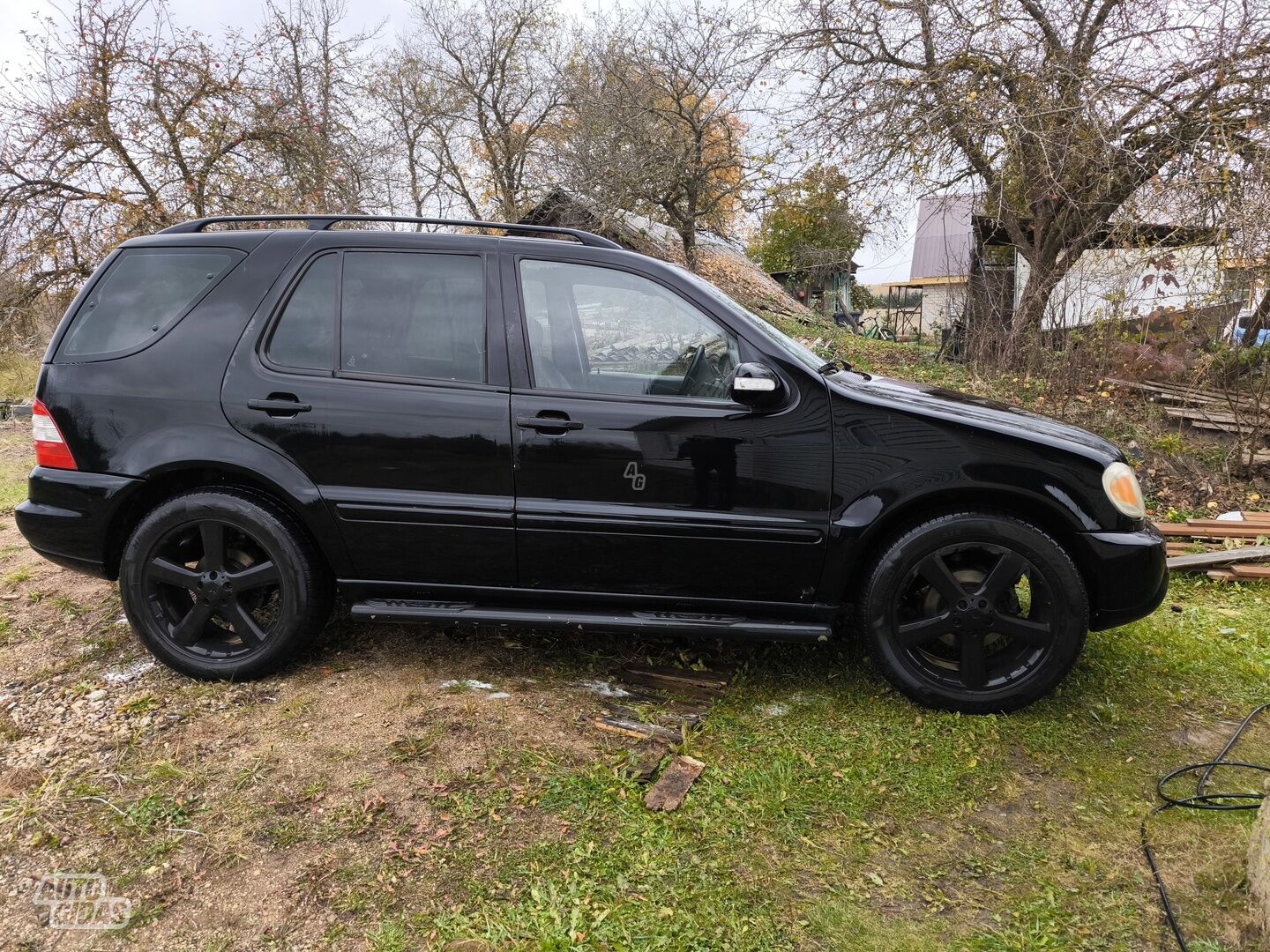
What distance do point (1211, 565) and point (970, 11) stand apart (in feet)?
26.9

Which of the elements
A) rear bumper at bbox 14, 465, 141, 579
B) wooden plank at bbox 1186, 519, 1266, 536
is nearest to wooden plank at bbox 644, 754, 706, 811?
rear bumper at bbox 14, 465, 141, 579

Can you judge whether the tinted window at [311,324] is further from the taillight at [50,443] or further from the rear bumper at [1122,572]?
the rear bumper at [1122,572]

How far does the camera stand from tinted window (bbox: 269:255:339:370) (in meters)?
3.20

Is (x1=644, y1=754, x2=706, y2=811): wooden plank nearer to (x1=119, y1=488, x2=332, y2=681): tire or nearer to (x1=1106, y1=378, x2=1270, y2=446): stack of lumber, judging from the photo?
(x1=119, y1=488, x2=332, y2=681): tire

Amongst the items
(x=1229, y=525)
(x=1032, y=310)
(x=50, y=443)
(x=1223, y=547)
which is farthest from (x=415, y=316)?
(x=1032, y=310)

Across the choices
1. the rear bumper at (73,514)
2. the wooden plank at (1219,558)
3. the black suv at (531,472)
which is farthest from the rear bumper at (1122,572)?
the rear bumper at (73,514)

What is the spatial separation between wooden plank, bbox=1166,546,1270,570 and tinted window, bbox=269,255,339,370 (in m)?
4.94

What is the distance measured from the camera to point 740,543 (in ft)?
10.0

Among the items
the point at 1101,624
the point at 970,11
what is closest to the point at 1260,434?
the point at 1101,624

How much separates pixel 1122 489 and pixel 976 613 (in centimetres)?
73

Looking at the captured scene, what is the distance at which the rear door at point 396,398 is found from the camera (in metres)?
3.10

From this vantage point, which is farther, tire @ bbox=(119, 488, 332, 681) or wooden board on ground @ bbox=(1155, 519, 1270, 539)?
wooden board on ground @ bbox=(1155, 519, 1270, 539)

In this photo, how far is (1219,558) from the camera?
4.74m

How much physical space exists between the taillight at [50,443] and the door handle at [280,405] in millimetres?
832
